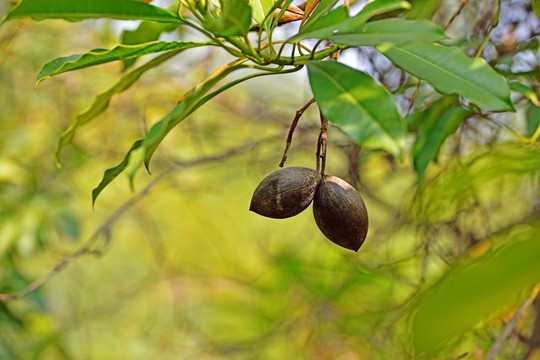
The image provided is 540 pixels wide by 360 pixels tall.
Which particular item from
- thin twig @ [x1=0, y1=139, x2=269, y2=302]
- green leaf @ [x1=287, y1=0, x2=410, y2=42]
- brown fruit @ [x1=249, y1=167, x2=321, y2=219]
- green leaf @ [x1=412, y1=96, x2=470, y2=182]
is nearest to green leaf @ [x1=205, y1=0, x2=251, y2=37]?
green leaf @ [x1=287, y1=0, x2=410, y2=42]

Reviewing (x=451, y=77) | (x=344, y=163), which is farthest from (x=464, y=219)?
(x=451, y=77)

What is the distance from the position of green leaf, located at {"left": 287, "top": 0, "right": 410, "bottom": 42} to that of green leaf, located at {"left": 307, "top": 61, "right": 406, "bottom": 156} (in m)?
0.04

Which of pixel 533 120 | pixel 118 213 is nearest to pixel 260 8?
pixel 533 120

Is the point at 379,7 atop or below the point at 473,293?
atop

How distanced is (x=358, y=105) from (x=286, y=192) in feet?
0.55

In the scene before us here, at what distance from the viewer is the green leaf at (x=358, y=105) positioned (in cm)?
52

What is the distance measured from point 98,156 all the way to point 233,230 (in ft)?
2.63

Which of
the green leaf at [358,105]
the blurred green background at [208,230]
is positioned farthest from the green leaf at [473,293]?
the blurred green background at [208,230]

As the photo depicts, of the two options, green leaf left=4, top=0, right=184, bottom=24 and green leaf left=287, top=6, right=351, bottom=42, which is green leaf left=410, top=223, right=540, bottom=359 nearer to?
green leaf left=287, top=6, right=351, bottom=42

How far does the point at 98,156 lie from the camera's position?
266cm

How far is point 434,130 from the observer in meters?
1.04

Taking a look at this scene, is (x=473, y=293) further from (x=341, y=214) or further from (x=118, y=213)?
(x=118, y=213)

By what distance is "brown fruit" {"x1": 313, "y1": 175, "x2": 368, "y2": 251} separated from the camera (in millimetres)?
678

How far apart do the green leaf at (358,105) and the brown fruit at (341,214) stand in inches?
5.4
